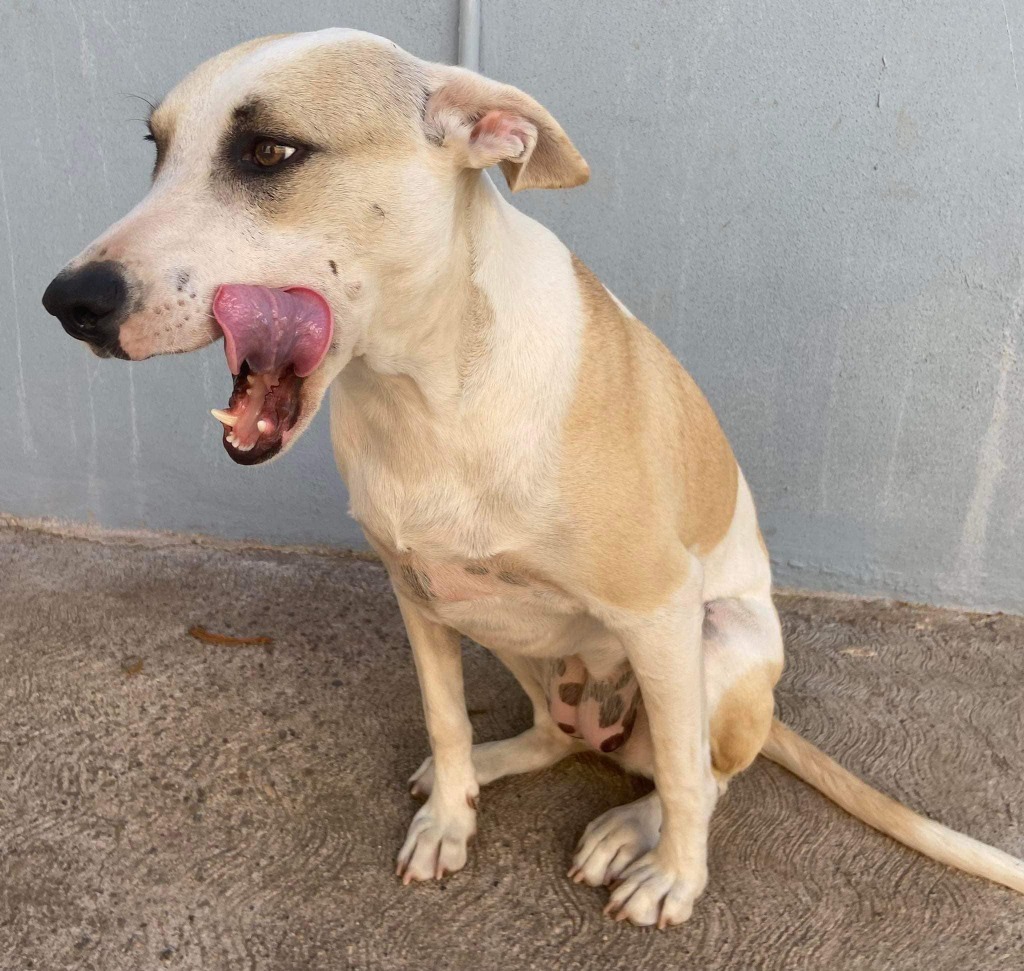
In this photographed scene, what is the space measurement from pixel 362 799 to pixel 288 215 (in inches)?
56.1

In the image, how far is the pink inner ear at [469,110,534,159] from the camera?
1657 mm

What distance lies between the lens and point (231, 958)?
1963mm

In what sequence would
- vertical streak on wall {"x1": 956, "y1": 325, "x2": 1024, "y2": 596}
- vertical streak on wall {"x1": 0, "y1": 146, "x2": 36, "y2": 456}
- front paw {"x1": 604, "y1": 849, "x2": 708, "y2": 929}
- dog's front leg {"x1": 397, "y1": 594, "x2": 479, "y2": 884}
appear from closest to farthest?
1. front paw {"x1": 604, "y1": 849, "x2": 708, "y2": 929}
2. dog's front leg {"x1": 397, "y1": 594, "x2": 479, "y2": 884}
3. vertical streak on wall {"x1": 956, "y1": 325, "x2": 1024, "y2": 596}
4. vertical streak on wall {"x1": 0, "y1": 146, "x2": 36, "y2": 456}

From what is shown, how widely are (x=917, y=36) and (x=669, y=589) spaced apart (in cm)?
170

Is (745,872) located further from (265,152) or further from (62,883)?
(265,152)

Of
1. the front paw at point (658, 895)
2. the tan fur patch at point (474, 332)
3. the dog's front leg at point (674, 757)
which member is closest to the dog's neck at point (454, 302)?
the tan fur patch at point (474, 332)

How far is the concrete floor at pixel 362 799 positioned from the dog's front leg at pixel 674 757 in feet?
0.20

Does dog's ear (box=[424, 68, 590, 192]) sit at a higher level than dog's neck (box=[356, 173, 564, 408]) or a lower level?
higher

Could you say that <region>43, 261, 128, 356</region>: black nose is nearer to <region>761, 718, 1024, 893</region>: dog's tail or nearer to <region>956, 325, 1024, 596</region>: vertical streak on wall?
<region>761, 718, 1024, 893</region>: dog's tail

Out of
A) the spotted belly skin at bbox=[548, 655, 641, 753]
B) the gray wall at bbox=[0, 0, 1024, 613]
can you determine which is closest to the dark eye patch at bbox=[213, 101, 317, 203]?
the spotted belly skin at bbox=[548, 655, 641, 753]

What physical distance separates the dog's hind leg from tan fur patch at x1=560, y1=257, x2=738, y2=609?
56 cm

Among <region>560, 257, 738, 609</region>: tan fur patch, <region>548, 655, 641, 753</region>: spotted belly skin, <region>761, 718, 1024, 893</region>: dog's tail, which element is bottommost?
<region>761, 718, 1024, 893</region>: dog's tail

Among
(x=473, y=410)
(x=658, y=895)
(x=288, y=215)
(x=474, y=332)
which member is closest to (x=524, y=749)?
(x=658, y=895)

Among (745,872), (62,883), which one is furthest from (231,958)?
(745,872)
